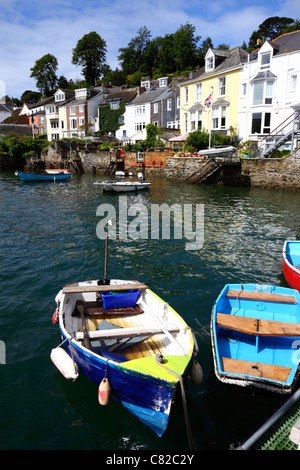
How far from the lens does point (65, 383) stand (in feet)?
25.9

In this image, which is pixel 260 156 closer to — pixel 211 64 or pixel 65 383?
pixel 211 64

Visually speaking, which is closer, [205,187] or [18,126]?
[205,187]

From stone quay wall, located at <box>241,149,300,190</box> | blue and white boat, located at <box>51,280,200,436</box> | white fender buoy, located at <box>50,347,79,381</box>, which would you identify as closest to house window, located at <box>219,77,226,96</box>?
stone quay wall, located at <box>241,149,300,190</box>

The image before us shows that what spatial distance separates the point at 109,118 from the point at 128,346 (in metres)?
72.6

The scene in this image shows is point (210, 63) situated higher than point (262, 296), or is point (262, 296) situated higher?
point (210, 63)

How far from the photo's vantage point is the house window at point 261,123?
137ft

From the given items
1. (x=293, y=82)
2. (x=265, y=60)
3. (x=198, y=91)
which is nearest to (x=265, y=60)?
(x=265, y=60)

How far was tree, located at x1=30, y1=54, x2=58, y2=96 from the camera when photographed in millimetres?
114812

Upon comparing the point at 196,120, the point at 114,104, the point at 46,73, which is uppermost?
the point at 46,73

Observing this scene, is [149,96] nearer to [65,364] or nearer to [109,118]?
[109,118]

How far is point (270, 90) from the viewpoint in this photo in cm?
4088

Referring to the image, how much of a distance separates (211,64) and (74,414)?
53566 millimetres

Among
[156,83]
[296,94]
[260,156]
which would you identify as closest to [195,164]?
[260,156]

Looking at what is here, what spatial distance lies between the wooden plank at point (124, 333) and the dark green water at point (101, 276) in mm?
1134
